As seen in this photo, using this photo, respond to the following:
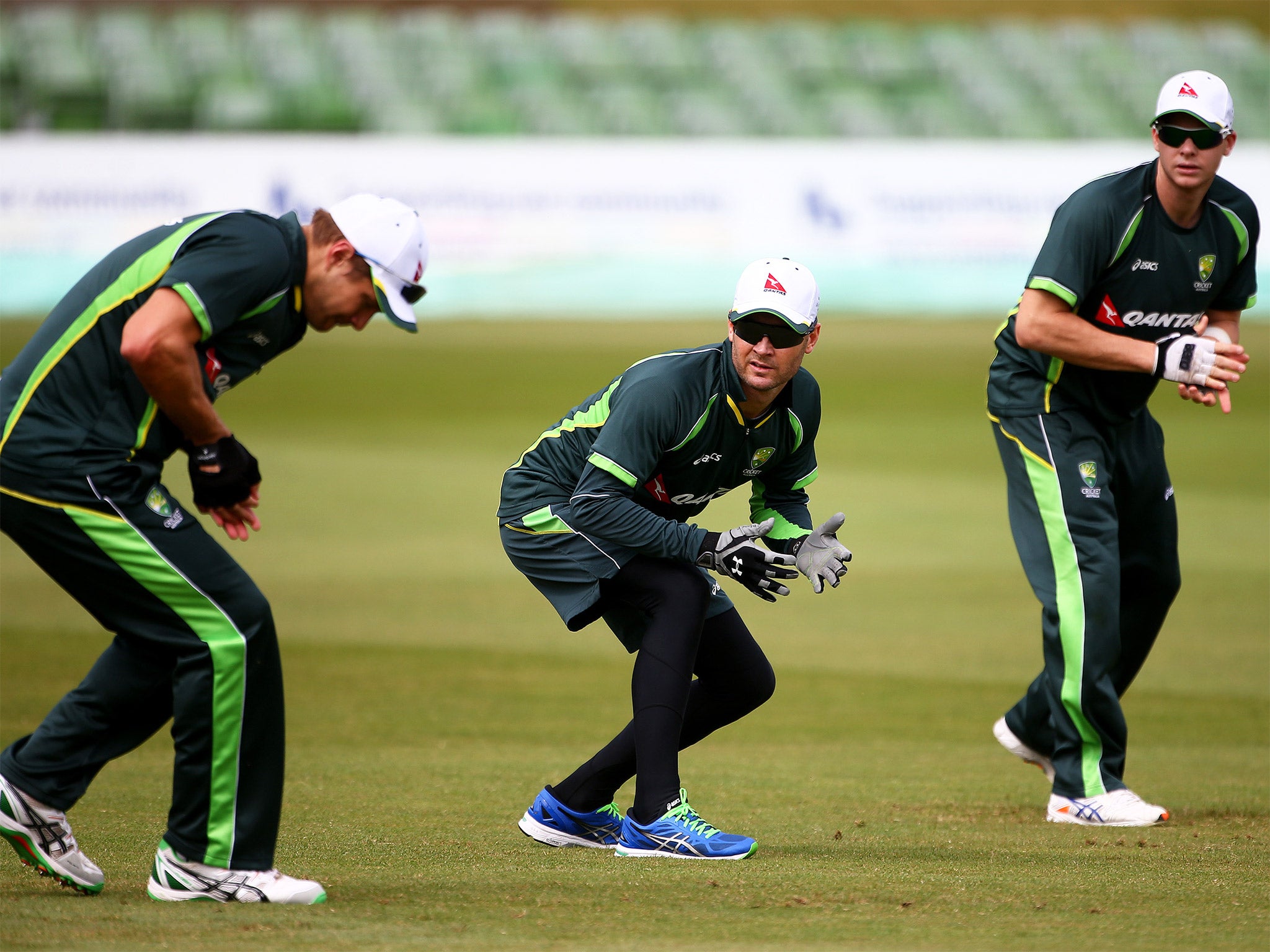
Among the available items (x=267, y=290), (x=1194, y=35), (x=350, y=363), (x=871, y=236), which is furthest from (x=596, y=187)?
(x=267, y=290)

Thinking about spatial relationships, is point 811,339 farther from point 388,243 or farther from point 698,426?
point 388,243

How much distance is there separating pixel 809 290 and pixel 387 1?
2166 cm

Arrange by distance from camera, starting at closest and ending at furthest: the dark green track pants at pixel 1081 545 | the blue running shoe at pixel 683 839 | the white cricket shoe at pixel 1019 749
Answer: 1. the blue running shoe at pixel 683 839
2. the dark green track pants at pixel 1081 545
3. the white cricket shoe at pixel 1019 749

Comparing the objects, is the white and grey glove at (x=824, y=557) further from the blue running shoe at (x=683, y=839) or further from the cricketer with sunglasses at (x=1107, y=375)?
the cricketer with sunglasses at (x=1107, y=375)

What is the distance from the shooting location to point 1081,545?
567 centimetres

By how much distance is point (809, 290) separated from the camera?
4895 millimetres

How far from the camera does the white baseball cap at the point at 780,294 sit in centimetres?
485

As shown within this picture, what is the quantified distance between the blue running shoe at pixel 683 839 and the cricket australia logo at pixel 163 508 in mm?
1672

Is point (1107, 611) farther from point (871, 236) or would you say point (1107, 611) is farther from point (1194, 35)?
point (1194, 35)

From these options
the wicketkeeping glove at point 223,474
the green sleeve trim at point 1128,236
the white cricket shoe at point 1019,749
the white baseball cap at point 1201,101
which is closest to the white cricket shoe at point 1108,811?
the white cricket shoe at point 1019,749

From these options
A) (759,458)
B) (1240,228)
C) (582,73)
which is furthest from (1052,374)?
(582,73)

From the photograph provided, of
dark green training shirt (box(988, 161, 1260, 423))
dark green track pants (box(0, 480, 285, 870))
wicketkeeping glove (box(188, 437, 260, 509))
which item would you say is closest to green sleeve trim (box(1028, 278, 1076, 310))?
dark green training shirt (box(988, 161, 1260, 423))

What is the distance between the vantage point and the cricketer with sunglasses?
18.1 ft

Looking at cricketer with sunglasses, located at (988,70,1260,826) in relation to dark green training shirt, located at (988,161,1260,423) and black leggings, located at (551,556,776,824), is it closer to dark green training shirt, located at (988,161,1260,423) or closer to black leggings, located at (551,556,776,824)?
dark green training shirt, located at (988,161,1260,423)
